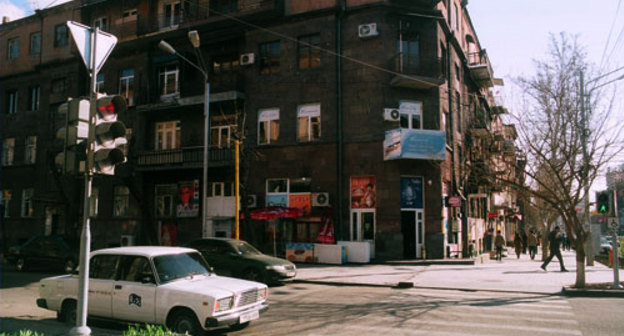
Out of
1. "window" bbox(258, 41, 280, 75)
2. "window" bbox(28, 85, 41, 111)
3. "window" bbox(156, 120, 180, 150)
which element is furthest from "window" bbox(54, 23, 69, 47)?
"window" bbox(258, 41, 280, 75)

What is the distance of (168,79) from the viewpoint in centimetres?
3047

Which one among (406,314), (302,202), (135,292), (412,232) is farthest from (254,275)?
(412,232)

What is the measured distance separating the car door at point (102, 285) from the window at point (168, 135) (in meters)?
20.8

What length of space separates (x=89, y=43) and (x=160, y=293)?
4.35 m

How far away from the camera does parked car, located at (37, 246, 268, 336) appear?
26.9 ft

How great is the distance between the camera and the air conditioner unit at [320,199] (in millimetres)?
24438

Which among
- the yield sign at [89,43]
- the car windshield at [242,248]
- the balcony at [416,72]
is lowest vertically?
the car windshield at [242,248]

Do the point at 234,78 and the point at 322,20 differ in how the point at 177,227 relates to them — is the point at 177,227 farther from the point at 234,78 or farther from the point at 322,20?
the point at 322,20

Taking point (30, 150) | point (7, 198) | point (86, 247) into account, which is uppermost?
point (30, 150)

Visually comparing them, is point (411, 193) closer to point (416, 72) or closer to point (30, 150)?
point (416, 72)

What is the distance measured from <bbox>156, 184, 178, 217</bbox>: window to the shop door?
13940 mm

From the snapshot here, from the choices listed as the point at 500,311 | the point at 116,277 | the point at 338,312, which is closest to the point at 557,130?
the point at 500,311

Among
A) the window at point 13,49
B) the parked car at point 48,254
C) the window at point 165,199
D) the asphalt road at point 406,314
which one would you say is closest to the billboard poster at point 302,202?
the window at point 165,199

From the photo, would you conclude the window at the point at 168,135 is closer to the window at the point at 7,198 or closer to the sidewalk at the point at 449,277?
the sidewalk at the point at 449,277
